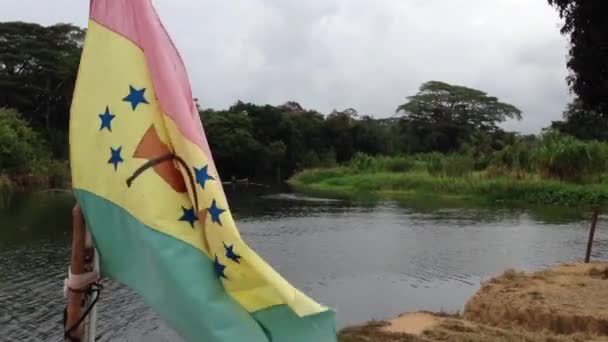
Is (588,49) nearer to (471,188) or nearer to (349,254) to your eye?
(349,254)

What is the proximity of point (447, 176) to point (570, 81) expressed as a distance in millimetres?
26318

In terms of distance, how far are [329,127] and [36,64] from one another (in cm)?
2599

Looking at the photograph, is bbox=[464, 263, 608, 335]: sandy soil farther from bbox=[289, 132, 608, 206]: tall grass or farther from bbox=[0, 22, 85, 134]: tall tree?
bbox=[0, 22, 85, 134]: tall tree

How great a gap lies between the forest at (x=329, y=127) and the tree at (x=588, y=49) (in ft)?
0.05

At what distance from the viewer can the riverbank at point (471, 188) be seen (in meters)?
28.2

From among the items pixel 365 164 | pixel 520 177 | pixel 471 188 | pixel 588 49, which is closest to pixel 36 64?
pixel 365 164

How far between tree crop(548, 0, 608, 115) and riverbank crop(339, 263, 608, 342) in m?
2.79

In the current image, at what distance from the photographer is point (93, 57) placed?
6.54 feet

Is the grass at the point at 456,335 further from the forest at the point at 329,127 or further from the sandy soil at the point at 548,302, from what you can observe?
the forest at the point at 329,127

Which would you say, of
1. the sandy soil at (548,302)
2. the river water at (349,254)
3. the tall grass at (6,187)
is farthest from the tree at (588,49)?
the tall grass at (6,187)

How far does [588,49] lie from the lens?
9.46m

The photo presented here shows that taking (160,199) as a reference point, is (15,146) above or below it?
below

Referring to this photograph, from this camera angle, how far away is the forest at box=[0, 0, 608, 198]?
12945 mm

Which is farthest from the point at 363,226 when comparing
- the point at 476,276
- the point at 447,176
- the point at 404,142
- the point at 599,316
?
the point at 404,142
